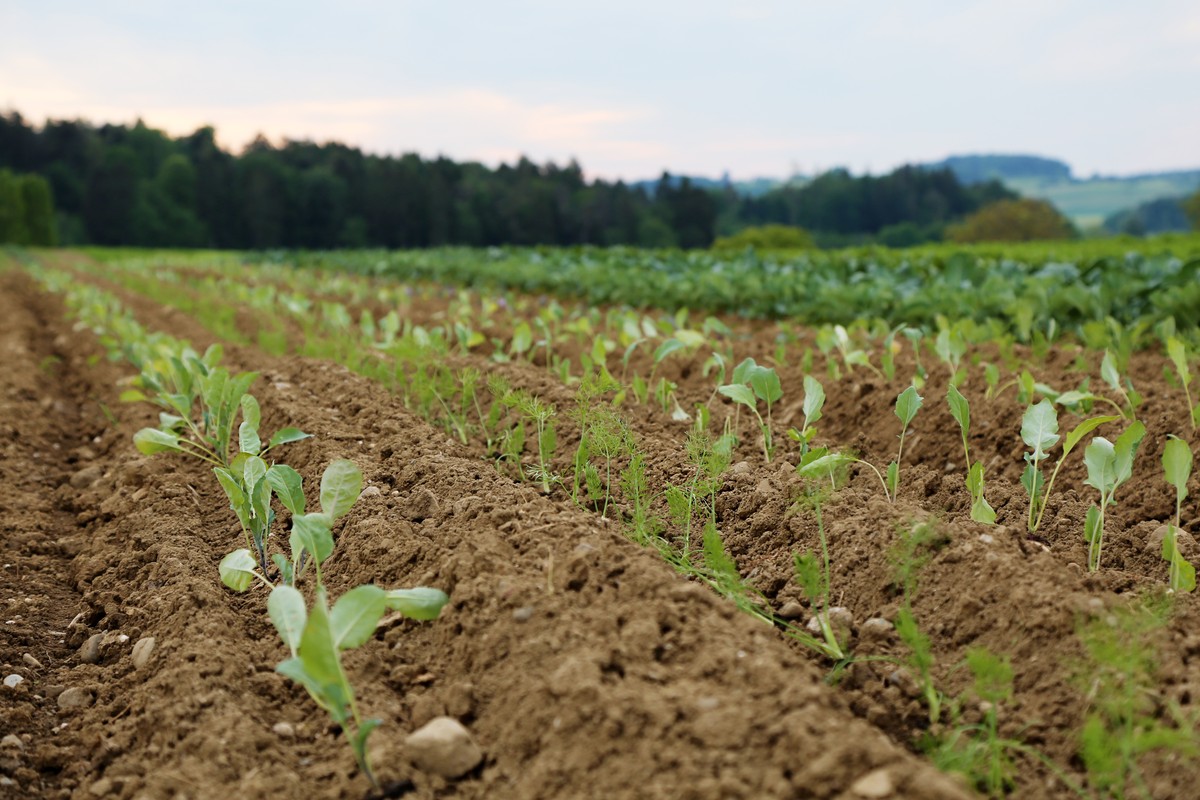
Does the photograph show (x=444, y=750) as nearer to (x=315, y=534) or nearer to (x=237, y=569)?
(x=315, y=534)

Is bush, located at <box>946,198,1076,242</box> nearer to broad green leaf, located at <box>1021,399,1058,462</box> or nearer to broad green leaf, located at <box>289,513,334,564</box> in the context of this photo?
broad green leaf, located at <box>1021,399,1058,462</box>

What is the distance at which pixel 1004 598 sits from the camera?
2.04 metres

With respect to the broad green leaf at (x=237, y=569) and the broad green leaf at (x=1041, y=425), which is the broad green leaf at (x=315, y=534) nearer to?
the broad green leaf at (x=237, y=569)

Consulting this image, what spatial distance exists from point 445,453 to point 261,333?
4241 mm

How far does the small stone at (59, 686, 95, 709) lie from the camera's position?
2320 mm

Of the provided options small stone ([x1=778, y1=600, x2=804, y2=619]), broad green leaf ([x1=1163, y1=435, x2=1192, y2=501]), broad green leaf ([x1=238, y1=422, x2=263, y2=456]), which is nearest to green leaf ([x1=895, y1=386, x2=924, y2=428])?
broad green leaf ([x1=1163, y1=435, x2=1192, y2=501])

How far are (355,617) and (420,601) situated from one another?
0.62 ft

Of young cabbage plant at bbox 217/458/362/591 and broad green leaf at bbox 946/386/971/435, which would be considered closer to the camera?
young cabbage plant at bbox 217/458/362/591

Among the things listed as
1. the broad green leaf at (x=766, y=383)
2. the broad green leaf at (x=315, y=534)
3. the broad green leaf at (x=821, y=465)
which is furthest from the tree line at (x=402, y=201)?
the broad green leaf at (x=315, y=534)

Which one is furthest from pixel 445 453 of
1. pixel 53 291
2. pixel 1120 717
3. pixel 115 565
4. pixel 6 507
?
pixel 53 291

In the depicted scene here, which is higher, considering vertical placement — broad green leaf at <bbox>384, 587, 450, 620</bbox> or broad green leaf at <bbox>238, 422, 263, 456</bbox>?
broad green leaf at <bbox>238, 422, 263, 456</bbox>

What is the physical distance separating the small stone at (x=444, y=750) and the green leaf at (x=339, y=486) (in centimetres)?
77

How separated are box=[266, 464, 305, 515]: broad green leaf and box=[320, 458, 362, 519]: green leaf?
12cm

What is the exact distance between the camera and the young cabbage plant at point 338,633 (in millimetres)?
1649
